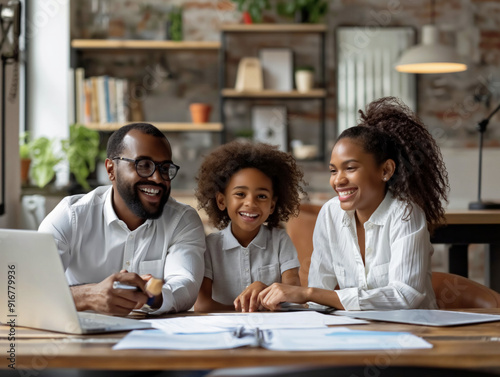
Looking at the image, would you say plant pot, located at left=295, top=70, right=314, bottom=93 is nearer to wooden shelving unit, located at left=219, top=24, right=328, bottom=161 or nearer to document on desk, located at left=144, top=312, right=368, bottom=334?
wooden shelving unit, located at left=219, top=24, right=328, bottom=161

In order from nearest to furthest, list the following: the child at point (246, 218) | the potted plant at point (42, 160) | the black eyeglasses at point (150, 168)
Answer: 1. the black eyeglasses at point (150, 168)
2. the child at point (246, 218)
3. the potted plant at point (42, 160)

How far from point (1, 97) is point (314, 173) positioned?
281 centimetres

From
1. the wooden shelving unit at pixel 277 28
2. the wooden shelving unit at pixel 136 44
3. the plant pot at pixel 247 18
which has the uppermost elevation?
the plant pot at pixel 247 18

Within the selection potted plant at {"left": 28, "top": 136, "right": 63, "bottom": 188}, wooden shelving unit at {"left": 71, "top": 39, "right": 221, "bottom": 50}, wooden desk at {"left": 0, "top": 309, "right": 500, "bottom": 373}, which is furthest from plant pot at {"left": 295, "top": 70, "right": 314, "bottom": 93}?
wooden desk at {"left": 0, "top": 309, "right": 500, "bottom": 373}

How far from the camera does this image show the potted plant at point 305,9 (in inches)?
184

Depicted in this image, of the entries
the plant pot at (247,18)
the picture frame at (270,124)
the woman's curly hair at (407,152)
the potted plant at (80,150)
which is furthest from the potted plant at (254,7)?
the woman's curly hair at (407,152)

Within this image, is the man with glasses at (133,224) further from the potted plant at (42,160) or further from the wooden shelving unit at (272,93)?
the wooden shelving unit at (272,93)

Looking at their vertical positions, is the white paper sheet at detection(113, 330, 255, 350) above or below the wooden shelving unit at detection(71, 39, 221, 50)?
below

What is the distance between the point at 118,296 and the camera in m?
1.39

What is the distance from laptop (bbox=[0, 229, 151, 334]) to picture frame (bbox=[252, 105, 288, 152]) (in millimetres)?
3686

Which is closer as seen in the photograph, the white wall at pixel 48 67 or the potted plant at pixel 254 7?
the white wall at pixel 48 67

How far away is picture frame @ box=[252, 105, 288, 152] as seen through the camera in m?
4.91

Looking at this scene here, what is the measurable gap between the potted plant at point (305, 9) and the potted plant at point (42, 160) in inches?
83.0

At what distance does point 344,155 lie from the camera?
5.88 ft
